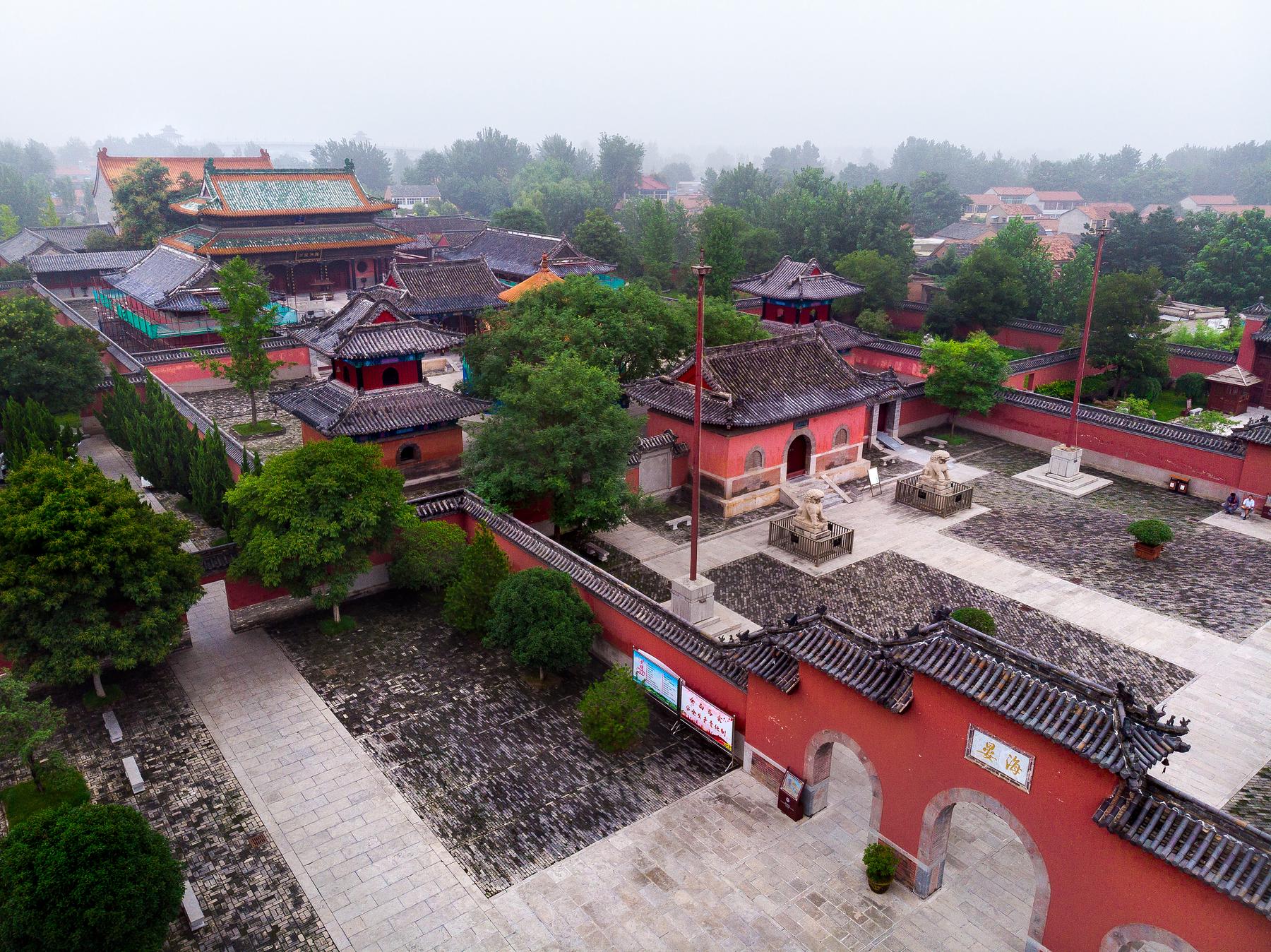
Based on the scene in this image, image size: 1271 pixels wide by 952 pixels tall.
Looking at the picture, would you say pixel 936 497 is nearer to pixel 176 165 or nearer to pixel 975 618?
pixel 975 618

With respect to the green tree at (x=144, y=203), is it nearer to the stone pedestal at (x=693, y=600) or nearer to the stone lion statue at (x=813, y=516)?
the stone lion statue at (x=813, y=516)

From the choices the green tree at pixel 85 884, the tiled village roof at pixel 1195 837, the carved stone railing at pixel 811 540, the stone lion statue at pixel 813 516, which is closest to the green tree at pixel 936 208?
the carved stone railing at pixel 811 540

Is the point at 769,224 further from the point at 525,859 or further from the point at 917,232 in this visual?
the point at 525,859

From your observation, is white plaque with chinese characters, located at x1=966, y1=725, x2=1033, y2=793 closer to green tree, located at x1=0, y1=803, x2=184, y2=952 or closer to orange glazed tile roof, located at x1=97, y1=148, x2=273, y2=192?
green tree, located at x1=0, y1=803, x2=184, y2=952

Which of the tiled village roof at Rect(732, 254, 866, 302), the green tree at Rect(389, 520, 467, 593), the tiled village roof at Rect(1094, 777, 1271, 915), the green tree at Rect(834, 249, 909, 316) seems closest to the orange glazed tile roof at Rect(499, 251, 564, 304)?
the tiled village roof at Rect(732, 254, 866, 302)

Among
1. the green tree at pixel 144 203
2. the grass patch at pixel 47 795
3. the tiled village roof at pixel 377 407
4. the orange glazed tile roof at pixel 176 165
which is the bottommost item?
the grass patch at pixel 47 795

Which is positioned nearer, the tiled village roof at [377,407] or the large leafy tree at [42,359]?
the tiled village roof at [377,407]
